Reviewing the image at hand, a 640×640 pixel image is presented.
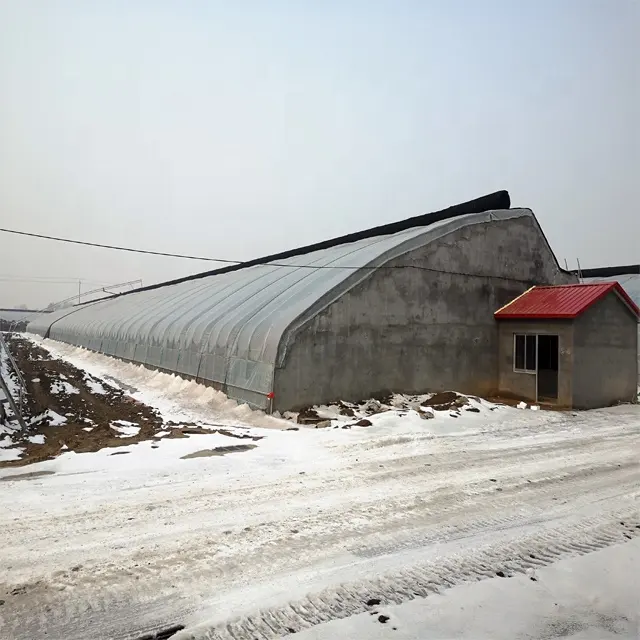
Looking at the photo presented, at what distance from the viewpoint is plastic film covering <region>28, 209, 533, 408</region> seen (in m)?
13.9

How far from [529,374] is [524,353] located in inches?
30.3

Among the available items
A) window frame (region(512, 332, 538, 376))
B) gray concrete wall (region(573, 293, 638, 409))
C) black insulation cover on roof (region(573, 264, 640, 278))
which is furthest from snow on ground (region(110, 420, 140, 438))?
black insulation cover on roof (region(573, 264, 640, 278))

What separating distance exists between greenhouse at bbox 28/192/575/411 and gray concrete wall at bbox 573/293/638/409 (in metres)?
3.00

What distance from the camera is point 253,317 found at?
51.2 feet

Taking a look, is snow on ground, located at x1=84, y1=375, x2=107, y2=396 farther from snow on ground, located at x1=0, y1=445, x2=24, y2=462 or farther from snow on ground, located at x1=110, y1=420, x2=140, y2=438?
snow on ground, located at x1=0, y1=445, x2=24, y2=462

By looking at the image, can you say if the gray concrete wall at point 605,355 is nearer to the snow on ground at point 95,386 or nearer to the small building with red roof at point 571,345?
the small building with red roof at point 571,345

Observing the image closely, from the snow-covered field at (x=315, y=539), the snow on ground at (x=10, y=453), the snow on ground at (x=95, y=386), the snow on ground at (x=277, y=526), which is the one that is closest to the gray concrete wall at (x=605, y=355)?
the snow-covered field at (x=315, y=539)

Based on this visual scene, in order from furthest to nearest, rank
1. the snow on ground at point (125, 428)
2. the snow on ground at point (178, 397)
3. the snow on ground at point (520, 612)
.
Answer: the snow on ground at point (178, 397)
the snow on ground at point (125, 428)
the snow on ground at point (520, 612)

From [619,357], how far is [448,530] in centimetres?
1467

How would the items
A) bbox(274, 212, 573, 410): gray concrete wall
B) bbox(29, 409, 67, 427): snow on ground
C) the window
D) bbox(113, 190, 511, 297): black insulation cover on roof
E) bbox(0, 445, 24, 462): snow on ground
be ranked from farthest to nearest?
bbox(113, 190, 511, 297): black insulation cover on roof < the window < bbox(274, 212, 573, 410): gray concrete wall < bbox(29, 409, 67, 427): snow on ground < bbox(0, 445, 24, 462): snow on ground

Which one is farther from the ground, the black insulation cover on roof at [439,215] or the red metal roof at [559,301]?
the black insulation cover on roof at [439,215]

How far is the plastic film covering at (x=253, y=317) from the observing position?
548 inches

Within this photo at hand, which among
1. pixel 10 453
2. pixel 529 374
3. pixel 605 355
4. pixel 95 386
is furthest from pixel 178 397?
pixel 605 355

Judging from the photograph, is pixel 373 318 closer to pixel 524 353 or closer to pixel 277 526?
pixel 524 353
